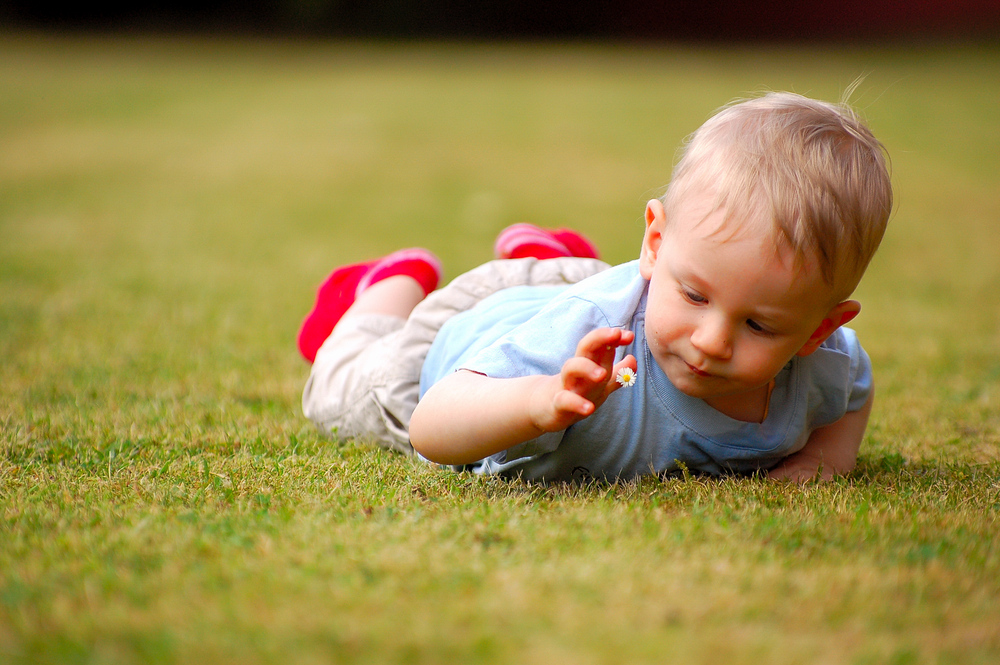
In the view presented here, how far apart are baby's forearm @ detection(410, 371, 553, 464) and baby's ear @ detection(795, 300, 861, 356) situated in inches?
23.2

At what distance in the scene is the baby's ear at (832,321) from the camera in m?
1.87

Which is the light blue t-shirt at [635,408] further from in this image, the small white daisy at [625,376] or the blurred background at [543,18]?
the blurred background at [543,18]

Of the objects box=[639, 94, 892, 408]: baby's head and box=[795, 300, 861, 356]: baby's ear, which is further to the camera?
box=[795, 300, 861, 356]: baby's ear

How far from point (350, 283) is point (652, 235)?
1369 mm

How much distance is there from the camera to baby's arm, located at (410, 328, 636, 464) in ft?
5.57

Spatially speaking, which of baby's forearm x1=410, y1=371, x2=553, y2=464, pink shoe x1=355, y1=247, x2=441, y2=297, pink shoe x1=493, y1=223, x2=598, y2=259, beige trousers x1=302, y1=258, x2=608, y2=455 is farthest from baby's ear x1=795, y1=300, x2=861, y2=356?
pink shoe x1=355, y1=247, x2=441, y2=297

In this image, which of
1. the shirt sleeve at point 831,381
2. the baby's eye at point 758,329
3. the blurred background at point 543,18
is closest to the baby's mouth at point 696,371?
the baby's eye at point 758,329

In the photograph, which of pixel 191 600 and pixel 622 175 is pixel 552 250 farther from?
pixel 622 175

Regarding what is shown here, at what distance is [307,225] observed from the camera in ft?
22.5

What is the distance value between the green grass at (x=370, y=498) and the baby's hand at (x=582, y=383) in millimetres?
213

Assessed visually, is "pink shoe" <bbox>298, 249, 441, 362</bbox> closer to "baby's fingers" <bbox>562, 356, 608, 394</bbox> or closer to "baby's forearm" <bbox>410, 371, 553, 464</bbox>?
"baby's forearm" <bbox>410, 371, 553, 464</bbox>

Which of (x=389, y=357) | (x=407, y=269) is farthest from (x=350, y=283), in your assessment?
(x=389, y=357)

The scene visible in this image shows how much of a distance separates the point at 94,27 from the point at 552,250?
26.8m

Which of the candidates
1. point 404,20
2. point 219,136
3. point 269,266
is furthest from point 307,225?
point 404,20
